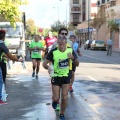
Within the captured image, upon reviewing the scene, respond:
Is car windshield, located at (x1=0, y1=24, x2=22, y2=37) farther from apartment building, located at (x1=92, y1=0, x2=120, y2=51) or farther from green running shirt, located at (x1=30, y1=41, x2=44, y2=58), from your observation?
apartment building, located at (x1=92, y1=0, x2=120, y2=51)

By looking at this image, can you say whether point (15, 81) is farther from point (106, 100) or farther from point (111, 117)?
point (111, 117)

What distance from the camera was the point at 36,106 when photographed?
9.79m

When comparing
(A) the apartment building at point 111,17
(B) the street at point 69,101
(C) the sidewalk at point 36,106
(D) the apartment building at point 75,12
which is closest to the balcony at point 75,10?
(D) the apartment building at point 75,12

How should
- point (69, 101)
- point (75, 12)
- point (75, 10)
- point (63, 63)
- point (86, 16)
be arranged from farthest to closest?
point (75, 10) < point (75, 12) < point (86, 16) < point (69, 101) < point (63, 63)

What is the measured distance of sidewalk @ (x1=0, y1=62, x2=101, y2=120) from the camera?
8562 millimetres

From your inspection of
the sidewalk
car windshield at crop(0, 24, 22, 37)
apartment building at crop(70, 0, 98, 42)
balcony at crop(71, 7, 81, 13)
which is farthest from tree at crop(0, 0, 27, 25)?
balcony at crop(71, 7, 81, 13)

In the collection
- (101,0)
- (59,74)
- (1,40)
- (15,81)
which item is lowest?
(15,81)

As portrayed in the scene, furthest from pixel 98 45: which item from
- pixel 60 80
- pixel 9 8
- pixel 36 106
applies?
pixel 60 80

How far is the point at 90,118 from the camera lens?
834 centimetres

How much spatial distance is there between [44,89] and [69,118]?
459cm

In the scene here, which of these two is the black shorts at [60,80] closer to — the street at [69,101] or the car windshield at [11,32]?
the street at [69,101]

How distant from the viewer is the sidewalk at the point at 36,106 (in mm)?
8562

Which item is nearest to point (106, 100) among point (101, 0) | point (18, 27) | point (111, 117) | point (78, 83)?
point (111, 117)

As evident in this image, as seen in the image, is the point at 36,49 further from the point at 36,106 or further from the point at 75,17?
the point at 75,17
